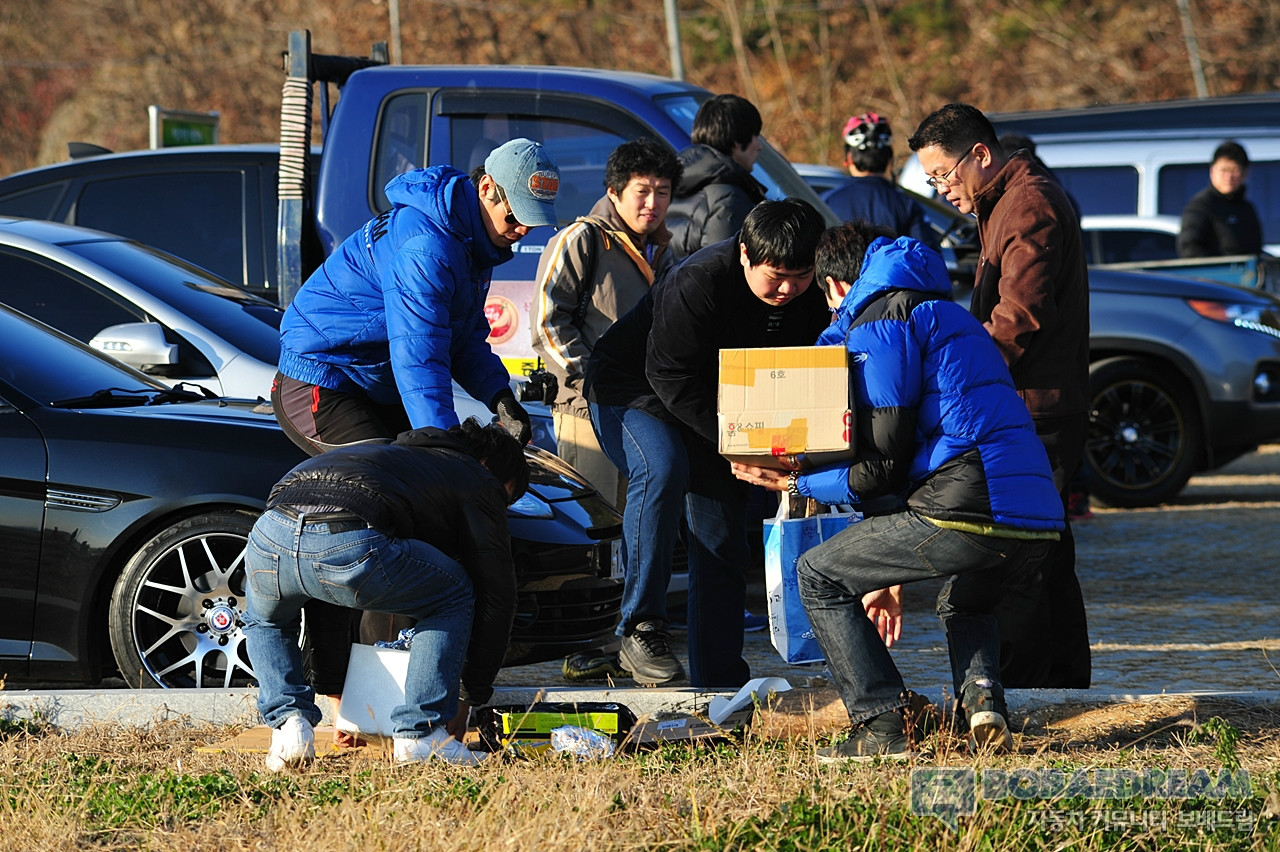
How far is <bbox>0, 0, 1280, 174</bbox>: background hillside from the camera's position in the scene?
1099 inches

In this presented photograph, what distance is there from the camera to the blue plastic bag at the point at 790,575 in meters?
4.77

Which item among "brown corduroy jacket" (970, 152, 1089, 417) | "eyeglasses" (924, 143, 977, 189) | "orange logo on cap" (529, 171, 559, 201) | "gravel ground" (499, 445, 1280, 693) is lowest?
"gravel ground" (499, 445, 1280, 693)

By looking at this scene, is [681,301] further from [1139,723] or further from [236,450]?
[1139,723]

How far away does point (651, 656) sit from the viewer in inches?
216

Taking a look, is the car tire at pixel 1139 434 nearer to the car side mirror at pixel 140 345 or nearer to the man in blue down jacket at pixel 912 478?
the car side mirror at pixel 140 345

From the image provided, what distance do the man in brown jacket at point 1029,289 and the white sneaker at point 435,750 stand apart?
1784 mm

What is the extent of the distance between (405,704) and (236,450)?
54.9 inches

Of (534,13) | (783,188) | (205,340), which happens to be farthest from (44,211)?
(534,13)

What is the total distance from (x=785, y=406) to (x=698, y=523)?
3.49 ft

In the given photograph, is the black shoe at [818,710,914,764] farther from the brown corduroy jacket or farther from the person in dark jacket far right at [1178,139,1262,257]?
the person in dark jacket far right at [1178,139,1262,257]

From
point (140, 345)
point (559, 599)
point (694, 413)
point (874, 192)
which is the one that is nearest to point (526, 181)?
point (694, 413)

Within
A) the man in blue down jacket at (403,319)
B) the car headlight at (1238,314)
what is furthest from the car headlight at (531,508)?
the car headlight at (1238,314)

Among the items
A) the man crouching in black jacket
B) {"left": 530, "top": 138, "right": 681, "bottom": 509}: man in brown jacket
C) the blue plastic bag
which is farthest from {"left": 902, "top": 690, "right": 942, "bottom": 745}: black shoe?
{"left": 530, "top": 138, "right": 681, "bottom": 509}: man in brown jacket

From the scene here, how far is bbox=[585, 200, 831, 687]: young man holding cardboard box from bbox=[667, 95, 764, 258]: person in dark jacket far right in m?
1.10
